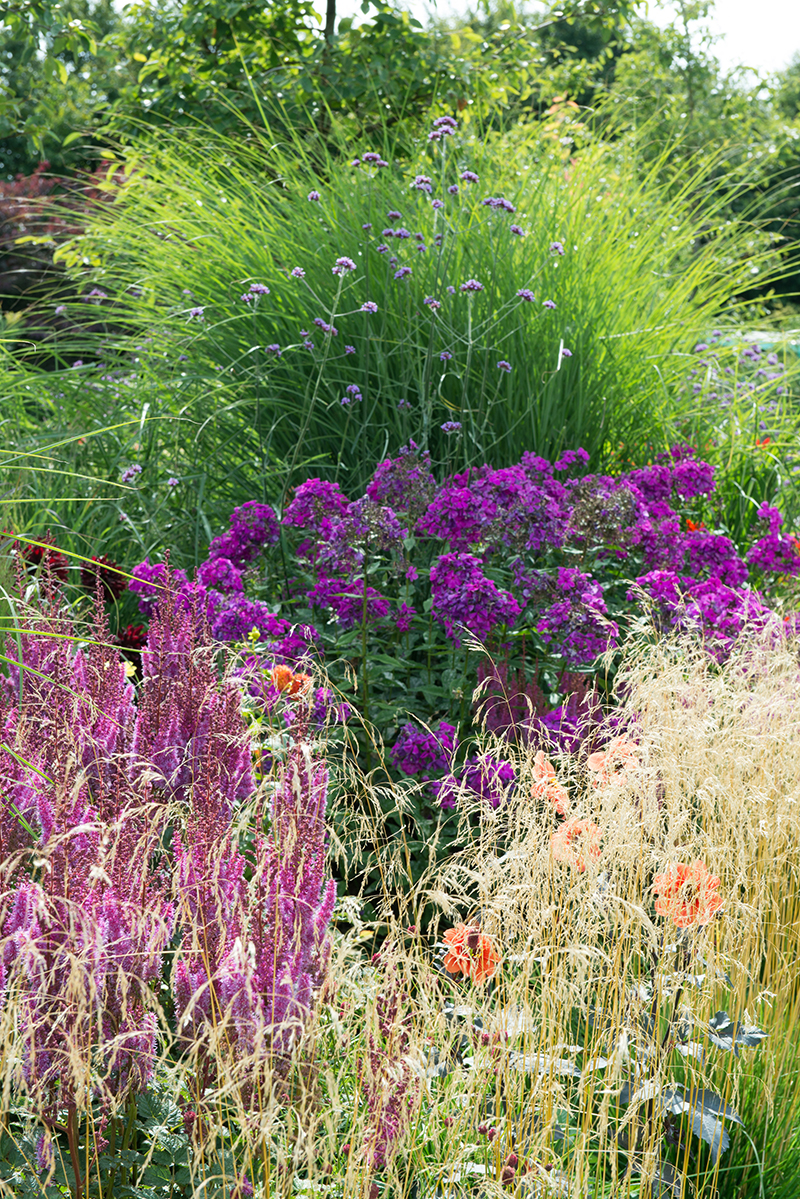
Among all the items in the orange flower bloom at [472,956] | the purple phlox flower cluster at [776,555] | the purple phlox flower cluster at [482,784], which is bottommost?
the orange flower bloom at [472,956]

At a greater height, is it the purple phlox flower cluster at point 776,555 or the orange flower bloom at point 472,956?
the purple phlox flower cluster at point 776,555

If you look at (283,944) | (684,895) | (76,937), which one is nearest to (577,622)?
(684,895)

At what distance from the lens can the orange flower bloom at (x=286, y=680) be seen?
8.61 ft

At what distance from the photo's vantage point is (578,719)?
2920mm

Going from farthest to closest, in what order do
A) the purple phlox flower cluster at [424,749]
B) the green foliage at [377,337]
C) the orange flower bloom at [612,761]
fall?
1. the green foliage at [377,337]
2. the purple phlox flower cluster at [424,749]
3. the orange flower bloom at [612,761]

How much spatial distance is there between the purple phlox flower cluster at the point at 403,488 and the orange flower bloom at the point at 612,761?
4.25ft

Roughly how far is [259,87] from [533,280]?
3456 mm

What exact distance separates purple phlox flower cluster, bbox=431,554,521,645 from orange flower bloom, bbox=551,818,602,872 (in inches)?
39.4

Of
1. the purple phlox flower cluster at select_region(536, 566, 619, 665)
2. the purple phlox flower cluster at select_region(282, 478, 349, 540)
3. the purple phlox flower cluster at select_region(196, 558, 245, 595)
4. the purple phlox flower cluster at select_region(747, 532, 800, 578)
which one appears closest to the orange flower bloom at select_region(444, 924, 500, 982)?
the purple phlox flower cluster at select_region(536, 566, 619, 665)

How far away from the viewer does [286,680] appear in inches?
108

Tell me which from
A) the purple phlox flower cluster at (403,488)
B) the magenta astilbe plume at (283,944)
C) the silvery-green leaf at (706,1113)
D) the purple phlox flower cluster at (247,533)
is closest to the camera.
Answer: the magenta astilbe plume at (283,944)

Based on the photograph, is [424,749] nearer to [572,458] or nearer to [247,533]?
[247,533]

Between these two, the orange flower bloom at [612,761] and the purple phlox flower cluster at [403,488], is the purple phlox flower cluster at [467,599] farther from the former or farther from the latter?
the orange flower bloom at [612,761]

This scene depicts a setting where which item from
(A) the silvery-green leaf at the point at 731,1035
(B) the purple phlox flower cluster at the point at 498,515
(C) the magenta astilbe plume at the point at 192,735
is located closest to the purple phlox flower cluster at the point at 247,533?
(B) the purple phlox flower cluster at the point at 498,515
